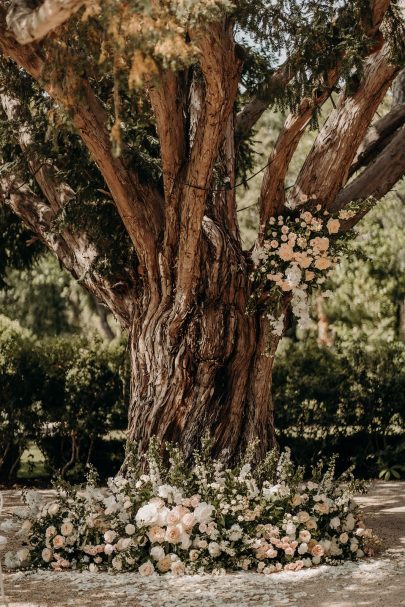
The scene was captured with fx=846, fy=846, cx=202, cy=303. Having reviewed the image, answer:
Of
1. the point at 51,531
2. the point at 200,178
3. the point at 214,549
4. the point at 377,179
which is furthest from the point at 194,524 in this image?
the point at 377,179

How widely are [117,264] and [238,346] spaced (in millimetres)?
1187

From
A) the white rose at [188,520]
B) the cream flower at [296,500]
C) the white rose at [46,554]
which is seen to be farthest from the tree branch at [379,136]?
the white rose at [46,554]

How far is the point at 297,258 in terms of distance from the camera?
Result: 6.14 m

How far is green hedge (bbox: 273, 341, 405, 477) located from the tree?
333cm

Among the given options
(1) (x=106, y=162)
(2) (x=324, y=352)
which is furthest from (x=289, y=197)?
(2) (x=324, y=352)

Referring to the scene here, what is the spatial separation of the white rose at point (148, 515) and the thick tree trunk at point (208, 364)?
3.03 ft

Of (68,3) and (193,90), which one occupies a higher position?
(193,90)

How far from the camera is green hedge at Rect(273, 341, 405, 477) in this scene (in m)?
10.3

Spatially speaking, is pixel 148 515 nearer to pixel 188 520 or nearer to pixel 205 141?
pixel 188 520

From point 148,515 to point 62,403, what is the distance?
4.67 metres

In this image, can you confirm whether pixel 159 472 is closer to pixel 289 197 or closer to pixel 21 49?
pixel 289 197

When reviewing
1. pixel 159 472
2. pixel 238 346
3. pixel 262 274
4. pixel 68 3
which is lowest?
pixel 159 472

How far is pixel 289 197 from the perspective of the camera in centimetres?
671

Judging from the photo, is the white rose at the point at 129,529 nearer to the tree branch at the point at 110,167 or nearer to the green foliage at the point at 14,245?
the tree branch at the point at 110,167
